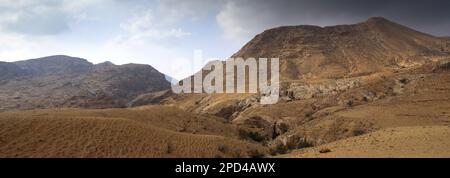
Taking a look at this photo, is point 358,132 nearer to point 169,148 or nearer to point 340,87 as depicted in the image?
point 169,148

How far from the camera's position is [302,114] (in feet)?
123

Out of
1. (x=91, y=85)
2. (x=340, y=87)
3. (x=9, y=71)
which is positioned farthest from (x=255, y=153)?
(x=9, y=71)

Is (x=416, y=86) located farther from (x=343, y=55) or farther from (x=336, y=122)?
(x=343, y=55)

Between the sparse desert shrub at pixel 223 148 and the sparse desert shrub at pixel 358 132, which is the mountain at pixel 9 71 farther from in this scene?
the sparse desert shrub at pixel 358 132

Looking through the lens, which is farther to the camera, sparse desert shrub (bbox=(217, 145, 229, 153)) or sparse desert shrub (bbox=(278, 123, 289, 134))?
sparse desert shrub (bbox=(278, 123, 289, 134))

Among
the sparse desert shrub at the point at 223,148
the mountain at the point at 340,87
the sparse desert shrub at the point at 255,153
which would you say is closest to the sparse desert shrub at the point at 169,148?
the sparse desert shrub at the point at 223,148

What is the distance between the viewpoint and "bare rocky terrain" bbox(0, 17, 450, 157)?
50.1ft

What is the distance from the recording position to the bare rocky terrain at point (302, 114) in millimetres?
15258

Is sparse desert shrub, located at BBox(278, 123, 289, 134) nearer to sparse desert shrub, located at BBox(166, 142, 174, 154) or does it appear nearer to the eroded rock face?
the eroded rock face

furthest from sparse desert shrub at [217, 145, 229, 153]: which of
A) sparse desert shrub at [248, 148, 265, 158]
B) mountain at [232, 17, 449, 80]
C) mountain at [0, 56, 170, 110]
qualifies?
mountain at [0, 56, 170, 110]

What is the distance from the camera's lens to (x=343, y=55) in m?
72.9
